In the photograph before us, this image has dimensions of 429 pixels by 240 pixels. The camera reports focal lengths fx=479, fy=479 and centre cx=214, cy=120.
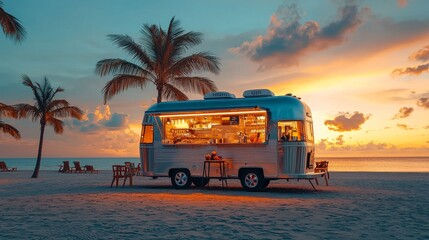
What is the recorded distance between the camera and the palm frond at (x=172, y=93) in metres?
24.4

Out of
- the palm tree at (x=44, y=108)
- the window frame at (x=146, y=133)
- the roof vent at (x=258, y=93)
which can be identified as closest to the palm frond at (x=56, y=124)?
the palm tree at (x=44, y=108)

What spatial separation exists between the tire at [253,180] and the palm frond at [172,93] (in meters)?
8.90

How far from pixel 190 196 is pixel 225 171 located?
2434mm

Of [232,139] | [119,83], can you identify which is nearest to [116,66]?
[119,83]

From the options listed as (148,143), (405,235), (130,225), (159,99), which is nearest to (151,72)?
(159,99)

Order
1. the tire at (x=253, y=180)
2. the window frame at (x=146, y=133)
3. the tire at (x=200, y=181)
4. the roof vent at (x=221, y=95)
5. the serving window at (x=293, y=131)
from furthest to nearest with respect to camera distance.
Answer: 1. the tire at (x=200, y=181)
2. the window frame at (x=146, y=133)
3. the roof vent at (x=221, y=95)
4. the tire at (x=253, y=180)
5. the serving window at (x=293, y=131)

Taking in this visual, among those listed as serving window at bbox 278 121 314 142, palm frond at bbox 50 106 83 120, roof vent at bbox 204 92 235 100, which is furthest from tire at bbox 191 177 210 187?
palm frond at bbox 50 106 83 120

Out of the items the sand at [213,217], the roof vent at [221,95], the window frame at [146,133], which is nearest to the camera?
the sand at [213,217]

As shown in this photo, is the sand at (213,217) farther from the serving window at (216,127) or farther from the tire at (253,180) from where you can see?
the serving window at (216,127)

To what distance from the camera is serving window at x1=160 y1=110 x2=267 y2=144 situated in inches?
669

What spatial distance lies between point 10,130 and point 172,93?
37.6 ft

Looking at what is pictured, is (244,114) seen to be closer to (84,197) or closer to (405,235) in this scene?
(84,197)

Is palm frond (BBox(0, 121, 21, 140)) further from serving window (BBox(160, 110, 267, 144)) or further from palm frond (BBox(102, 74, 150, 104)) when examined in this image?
serving window (BBox(160, 110, 267, 144))

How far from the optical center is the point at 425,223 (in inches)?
372
